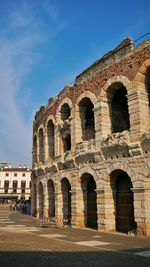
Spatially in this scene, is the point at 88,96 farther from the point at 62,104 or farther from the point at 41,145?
the point at 41,145

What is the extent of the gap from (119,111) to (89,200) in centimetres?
637

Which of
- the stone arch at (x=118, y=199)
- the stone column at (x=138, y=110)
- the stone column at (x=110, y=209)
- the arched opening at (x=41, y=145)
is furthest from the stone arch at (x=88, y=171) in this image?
the arched opening at (x=41, y=145)

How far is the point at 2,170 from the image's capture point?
82.6 metres

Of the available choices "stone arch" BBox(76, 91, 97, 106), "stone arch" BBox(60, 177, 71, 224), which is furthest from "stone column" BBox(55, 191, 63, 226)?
"stone arch" BBox(76, 91, 97, 106)

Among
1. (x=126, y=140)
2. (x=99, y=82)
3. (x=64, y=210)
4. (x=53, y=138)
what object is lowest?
(x=64, y=210)

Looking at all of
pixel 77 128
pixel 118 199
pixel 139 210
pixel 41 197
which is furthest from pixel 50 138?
pixel 139 210

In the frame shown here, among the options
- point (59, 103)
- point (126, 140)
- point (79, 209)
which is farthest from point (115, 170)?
point (59, 103)

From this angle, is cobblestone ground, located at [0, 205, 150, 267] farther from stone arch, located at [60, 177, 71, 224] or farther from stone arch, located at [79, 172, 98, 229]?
stone arch, located at [60, 177, 71, 224]

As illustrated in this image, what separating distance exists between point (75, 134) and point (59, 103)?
4.44 m

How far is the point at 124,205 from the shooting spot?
706 inches

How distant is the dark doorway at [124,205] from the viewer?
57.7 ft

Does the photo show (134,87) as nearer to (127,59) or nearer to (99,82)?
(127,59)

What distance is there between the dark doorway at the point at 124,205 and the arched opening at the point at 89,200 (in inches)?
83.9

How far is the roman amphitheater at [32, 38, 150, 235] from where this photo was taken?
16.4 metres
